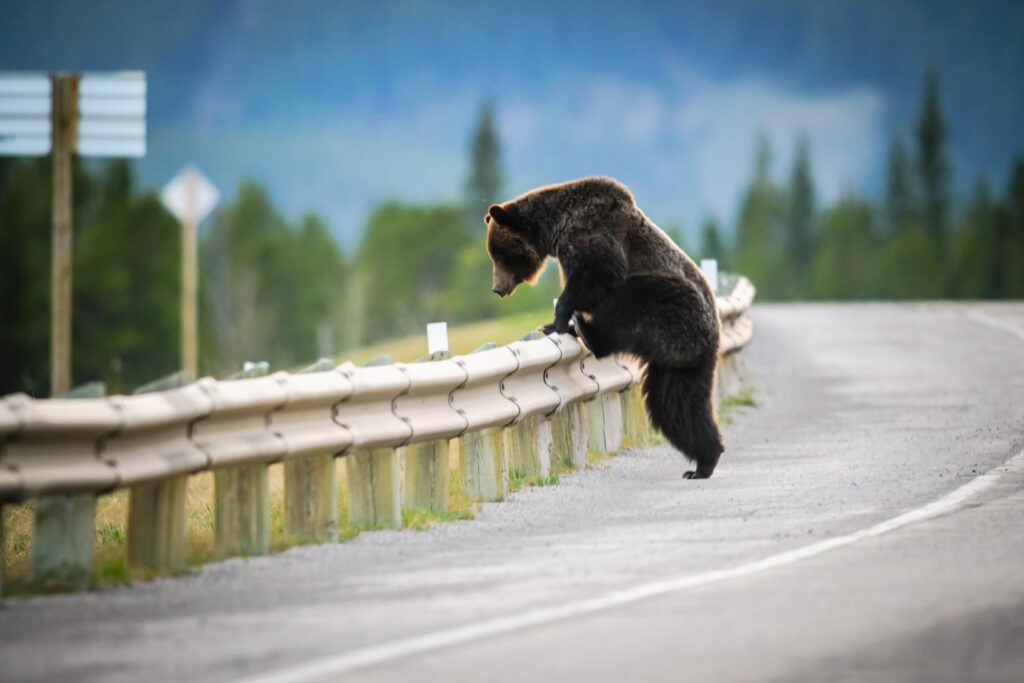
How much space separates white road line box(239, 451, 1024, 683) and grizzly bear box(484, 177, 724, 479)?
218cm

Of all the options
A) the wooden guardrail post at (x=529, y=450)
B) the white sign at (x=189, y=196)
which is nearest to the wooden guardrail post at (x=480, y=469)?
the wooden guardrail post at (x=529, y=450)

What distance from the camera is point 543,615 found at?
729 cm

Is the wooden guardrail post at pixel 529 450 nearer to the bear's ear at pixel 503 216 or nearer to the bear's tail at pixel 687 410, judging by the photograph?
the bear's tail at pixel 687 410

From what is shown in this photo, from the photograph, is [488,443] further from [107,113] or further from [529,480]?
[107,113]

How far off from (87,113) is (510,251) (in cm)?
987

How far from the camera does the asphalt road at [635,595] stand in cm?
647

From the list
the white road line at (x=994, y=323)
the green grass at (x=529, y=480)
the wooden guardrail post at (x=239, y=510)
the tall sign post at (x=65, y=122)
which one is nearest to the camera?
the wooden guardrail post at (x=239, y=510)

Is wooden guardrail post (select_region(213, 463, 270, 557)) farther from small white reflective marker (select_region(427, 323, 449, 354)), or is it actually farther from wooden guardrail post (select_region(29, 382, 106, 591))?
small white reflective marker (select_region(427, 323, 449, 354))

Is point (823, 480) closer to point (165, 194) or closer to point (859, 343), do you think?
point (859, 343)

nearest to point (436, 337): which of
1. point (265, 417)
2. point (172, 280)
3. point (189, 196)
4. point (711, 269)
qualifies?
point (265, 417)

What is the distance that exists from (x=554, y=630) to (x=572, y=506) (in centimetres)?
418

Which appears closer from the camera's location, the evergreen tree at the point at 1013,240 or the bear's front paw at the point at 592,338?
the bear's front paw at the point at 592,338

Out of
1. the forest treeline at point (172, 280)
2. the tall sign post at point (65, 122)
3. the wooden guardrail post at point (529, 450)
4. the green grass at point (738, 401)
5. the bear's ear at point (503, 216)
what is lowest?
the wooden guardrail post at point (529, 450)

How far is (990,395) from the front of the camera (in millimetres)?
17594
